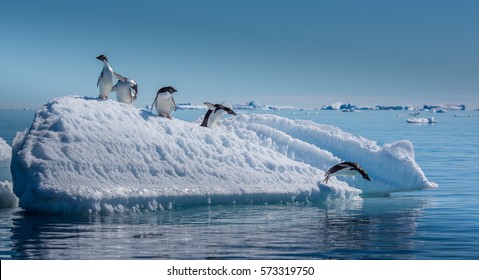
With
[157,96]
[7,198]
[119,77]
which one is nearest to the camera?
[7,198]

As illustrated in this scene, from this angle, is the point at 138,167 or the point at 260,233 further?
the point at 138,167

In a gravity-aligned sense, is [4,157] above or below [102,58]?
below

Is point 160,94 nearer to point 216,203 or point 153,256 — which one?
point 216,203

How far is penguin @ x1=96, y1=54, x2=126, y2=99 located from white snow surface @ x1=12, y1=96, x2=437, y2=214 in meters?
0.63

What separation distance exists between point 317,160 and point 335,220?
534 cm

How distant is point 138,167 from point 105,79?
3149mm

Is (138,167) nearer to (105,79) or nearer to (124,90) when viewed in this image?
(105,79)

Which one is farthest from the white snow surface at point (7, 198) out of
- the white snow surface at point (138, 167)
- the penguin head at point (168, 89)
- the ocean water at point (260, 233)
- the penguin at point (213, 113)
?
the penguin at point (213, 113)

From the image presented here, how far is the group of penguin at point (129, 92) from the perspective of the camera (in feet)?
58.8

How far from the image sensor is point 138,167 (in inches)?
627

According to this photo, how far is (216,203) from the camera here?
16375 millimetres

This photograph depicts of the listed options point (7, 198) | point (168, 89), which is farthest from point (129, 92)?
point (7, 198)

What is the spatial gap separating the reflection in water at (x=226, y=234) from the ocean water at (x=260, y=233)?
0.02m
